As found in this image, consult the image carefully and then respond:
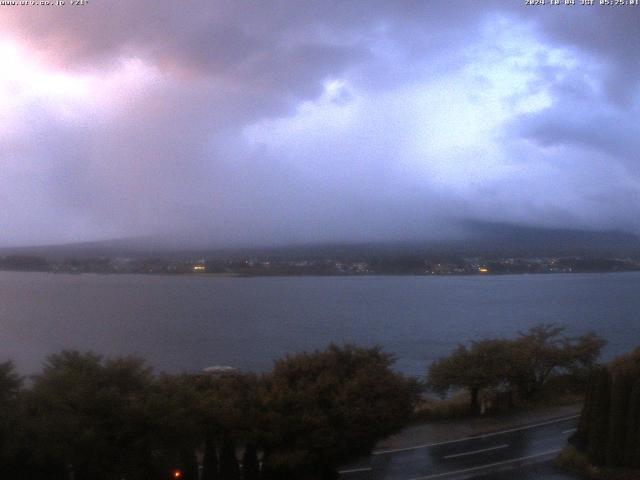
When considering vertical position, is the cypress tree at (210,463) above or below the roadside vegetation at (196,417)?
below

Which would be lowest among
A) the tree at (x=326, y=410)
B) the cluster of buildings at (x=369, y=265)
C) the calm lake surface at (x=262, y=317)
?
the calm lake surface at (x=262, y=317)

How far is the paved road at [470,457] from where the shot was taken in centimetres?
1528

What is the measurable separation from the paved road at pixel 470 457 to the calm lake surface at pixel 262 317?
1212 centimetres

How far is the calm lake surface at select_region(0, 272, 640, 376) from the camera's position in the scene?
1635 inches

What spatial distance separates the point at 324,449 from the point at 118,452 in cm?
373

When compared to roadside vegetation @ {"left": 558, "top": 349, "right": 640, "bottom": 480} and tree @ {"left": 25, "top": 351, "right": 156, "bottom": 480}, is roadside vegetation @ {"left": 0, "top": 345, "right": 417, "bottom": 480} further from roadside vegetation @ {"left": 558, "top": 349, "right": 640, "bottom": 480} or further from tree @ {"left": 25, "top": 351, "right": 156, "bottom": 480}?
roadside vegetation @ {"left": 558, "top": 349, "right": 640, "bottom": 480}

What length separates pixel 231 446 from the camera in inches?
526

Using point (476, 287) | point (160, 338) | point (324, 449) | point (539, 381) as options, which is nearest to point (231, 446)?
point (324, 449)

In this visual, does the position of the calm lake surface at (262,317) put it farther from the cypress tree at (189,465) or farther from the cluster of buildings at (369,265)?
the cypress tree at (189,465)

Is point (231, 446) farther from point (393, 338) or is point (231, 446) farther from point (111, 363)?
point (393, 338)

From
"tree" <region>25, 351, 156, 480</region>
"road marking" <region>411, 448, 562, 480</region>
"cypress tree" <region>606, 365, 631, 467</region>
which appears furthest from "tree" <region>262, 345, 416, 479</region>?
"cypress tree" <region>606, 365, 631, 467</region>

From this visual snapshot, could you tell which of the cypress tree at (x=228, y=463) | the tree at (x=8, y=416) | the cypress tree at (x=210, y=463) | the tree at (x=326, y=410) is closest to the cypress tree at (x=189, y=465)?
the cypress tree at (x=210, y=463)

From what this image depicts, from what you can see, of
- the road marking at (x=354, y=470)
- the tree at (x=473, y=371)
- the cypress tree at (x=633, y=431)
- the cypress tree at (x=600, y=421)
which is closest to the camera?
the cypress tree at (x=633, y=431)

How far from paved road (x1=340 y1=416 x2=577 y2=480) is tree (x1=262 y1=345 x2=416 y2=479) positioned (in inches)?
61.7
